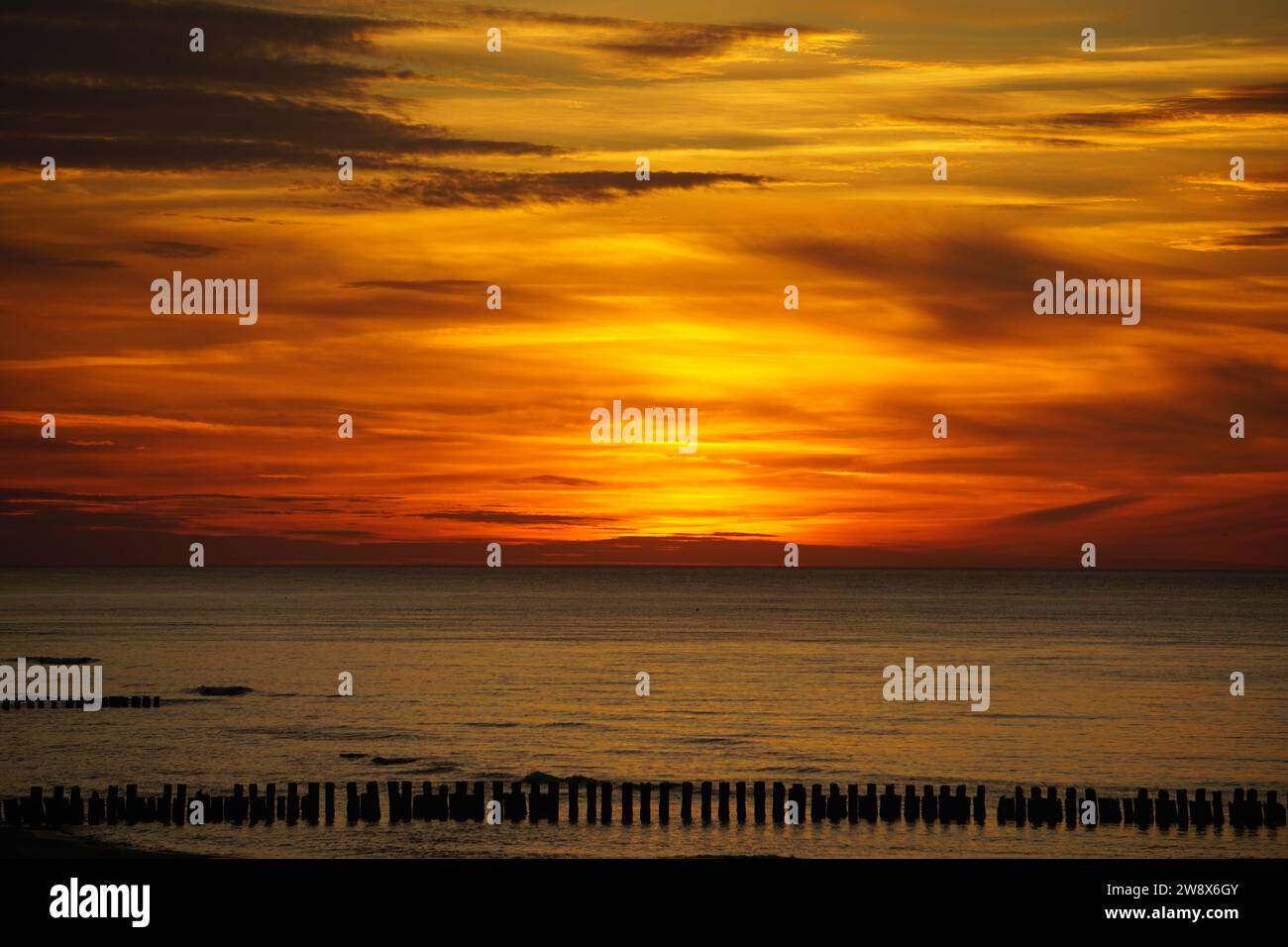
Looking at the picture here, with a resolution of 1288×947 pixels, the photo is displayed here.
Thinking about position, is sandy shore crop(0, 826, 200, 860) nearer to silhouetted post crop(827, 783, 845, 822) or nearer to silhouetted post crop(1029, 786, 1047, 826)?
silhouetted post crop(827, 783, 845, 822)

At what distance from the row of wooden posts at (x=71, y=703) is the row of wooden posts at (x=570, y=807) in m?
29.2

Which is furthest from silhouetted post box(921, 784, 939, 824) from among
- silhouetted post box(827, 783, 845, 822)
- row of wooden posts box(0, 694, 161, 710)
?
row of wooden posts box(0, 694, 161, 710)

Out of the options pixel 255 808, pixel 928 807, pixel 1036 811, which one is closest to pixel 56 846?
pixel 255 808

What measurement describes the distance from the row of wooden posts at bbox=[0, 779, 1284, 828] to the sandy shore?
124 centimetres

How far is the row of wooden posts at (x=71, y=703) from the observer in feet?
215

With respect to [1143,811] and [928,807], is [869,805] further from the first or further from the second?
[1143,811]

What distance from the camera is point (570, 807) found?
1543 inches

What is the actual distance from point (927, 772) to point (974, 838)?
13.7 meters

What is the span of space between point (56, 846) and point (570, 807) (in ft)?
44.4

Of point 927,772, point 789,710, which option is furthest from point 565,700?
point 927,772

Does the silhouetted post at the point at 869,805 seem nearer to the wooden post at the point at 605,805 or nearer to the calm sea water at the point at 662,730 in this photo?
the calm sea water at the point at 662,730

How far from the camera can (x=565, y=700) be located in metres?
73.2

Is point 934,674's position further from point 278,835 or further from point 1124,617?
point 1124,617
